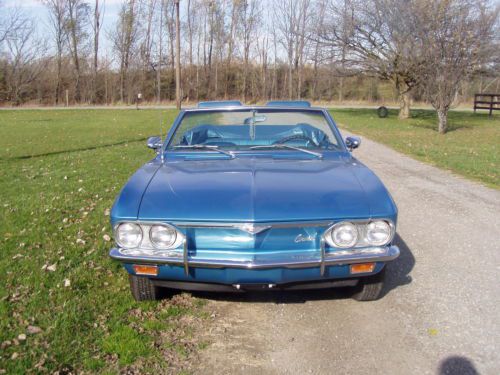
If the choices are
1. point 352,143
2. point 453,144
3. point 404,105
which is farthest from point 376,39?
point 352,143

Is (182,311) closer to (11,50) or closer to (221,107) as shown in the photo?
(221,107)

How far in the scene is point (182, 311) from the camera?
3465 mm

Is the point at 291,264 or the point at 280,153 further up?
the point at 280,153

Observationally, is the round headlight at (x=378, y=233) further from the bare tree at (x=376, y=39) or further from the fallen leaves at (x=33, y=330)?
the bare tree at (x=376, y=39)

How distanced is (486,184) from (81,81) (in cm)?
4661

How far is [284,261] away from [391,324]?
3.40 feet

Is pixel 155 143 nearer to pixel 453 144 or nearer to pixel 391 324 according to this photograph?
pixel 391 324

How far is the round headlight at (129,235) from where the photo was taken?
3.01m

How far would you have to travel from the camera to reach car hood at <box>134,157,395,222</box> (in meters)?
2.91

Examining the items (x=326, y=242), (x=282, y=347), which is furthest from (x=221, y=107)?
(x=282, y=347)

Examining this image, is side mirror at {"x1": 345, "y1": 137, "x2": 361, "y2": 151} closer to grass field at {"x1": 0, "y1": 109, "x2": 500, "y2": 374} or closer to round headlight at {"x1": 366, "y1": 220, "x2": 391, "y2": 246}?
round headlight at {"x1": 366, "y1": 220, "x2": 391, "y2": 246}

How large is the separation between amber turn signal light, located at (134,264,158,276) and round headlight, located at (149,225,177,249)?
0.53 ft

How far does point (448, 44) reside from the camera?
1777 cm

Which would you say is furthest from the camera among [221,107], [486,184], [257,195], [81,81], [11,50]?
[81,81]
